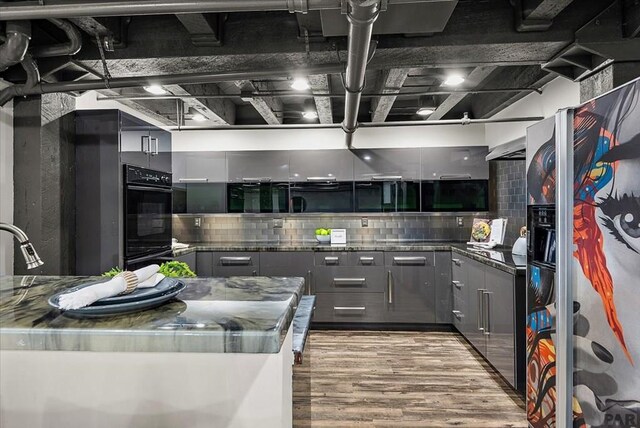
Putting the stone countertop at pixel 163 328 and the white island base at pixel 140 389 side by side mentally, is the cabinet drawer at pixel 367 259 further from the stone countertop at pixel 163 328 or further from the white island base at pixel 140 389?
the white island base at pixel 140 389

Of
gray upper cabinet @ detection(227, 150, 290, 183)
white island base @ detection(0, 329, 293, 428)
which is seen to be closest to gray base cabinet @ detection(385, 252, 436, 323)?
gray upper cabinet @ detection(227, 150, 290, 183)

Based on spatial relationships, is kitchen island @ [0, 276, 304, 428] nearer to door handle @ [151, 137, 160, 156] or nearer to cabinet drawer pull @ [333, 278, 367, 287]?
door handle @ [151, 137, 160, 156]

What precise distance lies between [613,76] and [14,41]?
3.15m

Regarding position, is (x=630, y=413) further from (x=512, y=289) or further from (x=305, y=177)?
(x=305, y=177)

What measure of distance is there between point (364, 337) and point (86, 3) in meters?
3.56

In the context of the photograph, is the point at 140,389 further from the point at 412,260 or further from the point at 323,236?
the point at 323,236

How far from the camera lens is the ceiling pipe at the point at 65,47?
2.04 metres

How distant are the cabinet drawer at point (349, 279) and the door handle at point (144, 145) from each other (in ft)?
6.96

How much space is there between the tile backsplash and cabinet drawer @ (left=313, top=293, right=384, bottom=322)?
5.05 ft

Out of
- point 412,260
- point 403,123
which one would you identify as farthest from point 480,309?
point 403,123

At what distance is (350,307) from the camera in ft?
13.9

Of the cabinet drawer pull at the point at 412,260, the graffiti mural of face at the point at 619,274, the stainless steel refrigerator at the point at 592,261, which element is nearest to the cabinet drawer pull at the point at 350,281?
the cabinet drawer pull at the point at 412,260

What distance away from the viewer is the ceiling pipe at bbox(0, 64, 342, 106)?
230 cm

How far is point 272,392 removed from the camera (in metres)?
0.92
